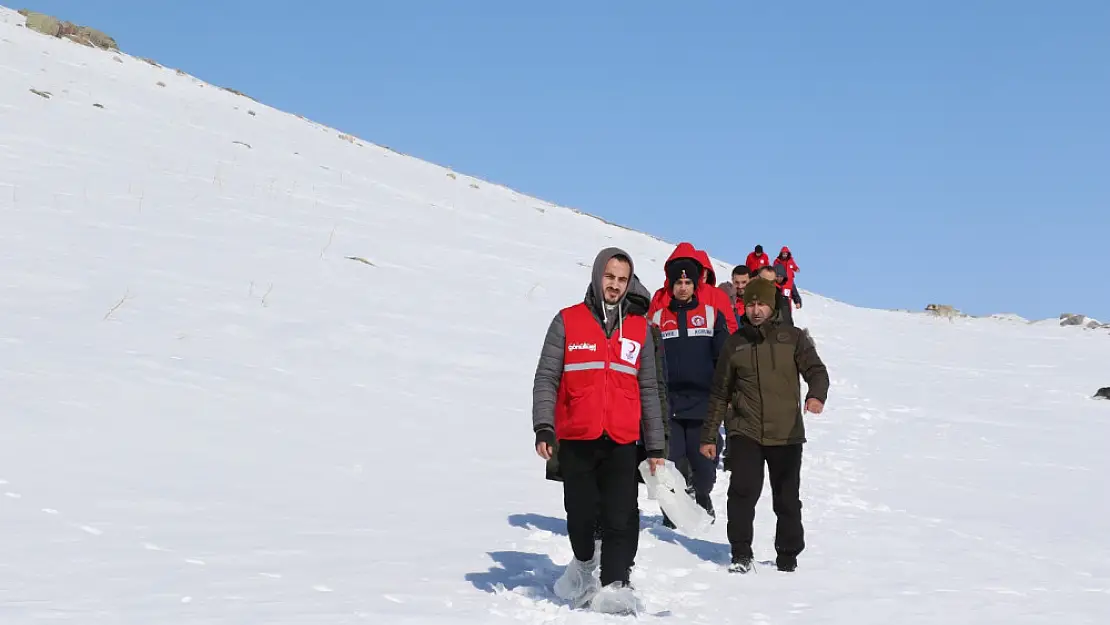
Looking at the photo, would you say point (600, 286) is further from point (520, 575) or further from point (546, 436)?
point (520, 575)

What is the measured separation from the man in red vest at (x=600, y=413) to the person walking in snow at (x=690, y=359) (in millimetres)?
2561

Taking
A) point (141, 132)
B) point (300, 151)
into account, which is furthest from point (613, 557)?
point (300, 151)

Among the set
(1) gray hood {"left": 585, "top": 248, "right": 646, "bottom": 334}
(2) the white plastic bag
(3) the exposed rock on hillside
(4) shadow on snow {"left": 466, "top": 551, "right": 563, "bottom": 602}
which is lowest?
(4) shadow on snow {"left": 466, "top": 551, "right": 563, "bottom": 602}

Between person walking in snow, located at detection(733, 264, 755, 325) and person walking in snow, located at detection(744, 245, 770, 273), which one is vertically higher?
person walking in snow, located at detection(744, 245, 770, 273)

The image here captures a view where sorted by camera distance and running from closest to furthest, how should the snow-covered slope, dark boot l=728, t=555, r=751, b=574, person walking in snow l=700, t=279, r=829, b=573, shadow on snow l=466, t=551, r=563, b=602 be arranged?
the snow-covered slope
shadow on snow l=466, t=551, r=563, b=602
dark boot l=728, t=555, r=751, b=574
person walking in snow l=700, t=279, r=829, b=573

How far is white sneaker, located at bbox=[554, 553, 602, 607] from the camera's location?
5859 mm

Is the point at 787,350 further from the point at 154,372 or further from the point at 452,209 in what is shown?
the point at 452,209

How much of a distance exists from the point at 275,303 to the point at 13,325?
3.90 meters

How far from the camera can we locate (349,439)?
9.75 metres

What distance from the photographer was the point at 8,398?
834 cm

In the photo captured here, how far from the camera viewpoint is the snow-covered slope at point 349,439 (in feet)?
19.8

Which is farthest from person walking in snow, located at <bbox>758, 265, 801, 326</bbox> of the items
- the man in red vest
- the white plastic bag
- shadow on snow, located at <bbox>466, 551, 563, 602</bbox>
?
shadow on snow, located at <bbox>466, 551, 563, 602</bbox>

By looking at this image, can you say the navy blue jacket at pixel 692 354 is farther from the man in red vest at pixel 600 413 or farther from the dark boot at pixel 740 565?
the man in red vest at pixel 600 413

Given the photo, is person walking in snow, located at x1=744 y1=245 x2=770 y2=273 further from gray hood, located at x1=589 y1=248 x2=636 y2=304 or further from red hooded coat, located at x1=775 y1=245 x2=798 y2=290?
gray hood, located at x1=589 y1=248 x2=636 y2=304
